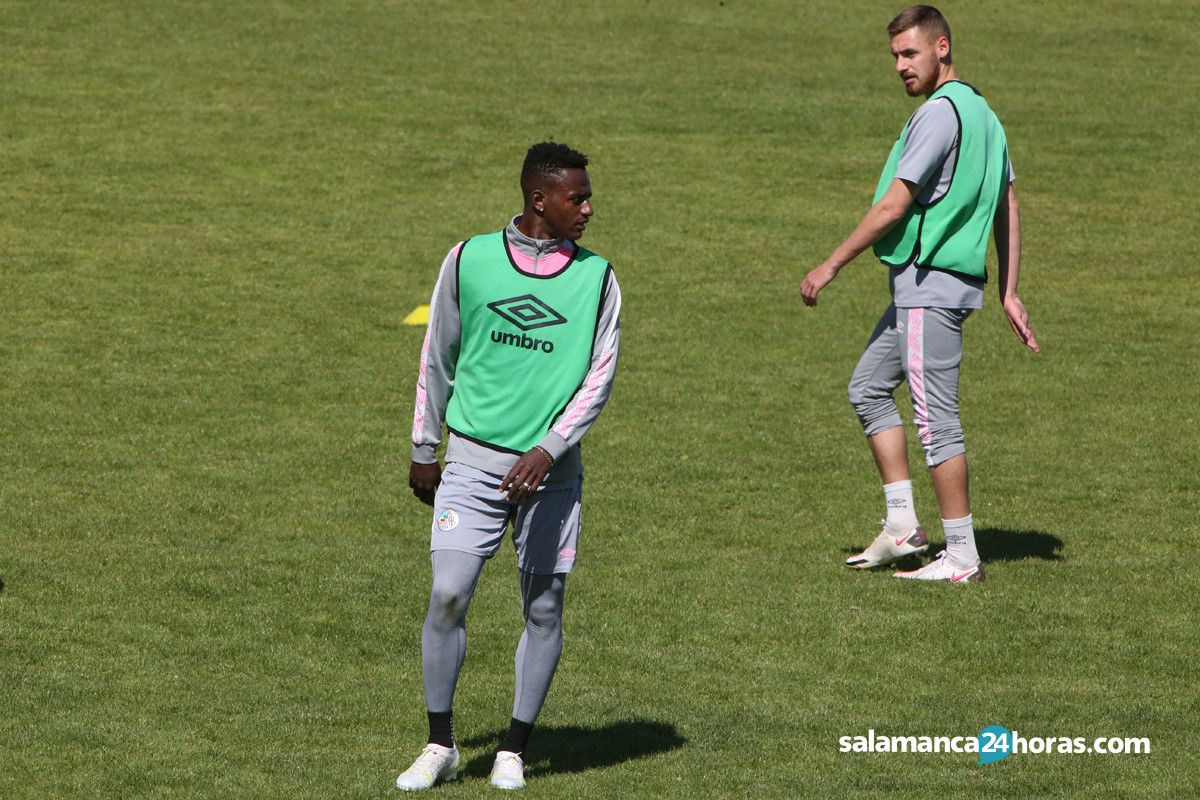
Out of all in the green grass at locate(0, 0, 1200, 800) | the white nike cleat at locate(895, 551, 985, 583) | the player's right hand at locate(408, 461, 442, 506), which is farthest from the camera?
the white nike cleat at locate(895, 551, 985, 583)

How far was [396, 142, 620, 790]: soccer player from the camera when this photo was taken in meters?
5.85

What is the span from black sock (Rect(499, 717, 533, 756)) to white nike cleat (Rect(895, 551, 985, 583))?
130 inches

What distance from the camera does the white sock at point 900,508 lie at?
8805 millimetres

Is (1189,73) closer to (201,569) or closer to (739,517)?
(739,517)

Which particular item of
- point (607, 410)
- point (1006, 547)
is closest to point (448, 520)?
point (1006, 547)

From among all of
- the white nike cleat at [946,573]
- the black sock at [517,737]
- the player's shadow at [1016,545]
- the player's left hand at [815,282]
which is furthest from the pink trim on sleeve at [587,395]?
the player's shadow at [1016,545]

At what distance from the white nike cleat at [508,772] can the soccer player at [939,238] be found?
336 cm

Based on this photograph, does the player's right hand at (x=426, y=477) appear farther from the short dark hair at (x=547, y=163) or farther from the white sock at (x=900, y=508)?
the white sock at (x=900, y=508)

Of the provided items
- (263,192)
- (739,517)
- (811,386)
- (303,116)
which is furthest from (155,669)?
(303,116)

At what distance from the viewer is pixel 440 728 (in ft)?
19.4

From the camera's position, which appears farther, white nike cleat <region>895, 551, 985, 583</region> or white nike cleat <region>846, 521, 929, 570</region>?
white nike cleat <region>846, 521, 929, 570</region>

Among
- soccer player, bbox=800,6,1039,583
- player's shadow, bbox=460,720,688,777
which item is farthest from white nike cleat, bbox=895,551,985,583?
player's shadow, bbox=460,720,688,777

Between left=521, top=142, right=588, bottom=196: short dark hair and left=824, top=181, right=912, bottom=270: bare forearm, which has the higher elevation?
left=521, top=142, right=588, bottom=196: short dark hair

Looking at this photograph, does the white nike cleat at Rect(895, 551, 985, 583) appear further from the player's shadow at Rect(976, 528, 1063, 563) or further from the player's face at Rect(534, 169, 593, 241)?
the player's face at Rect(534, 169, 593, 241)
